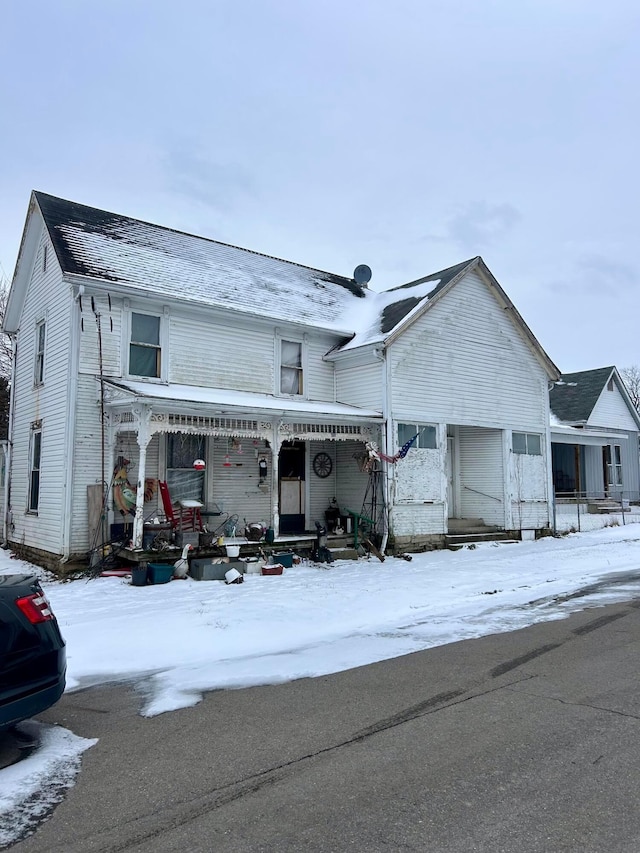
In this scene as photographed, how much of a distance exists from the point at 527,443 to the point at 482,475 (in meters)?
1.78

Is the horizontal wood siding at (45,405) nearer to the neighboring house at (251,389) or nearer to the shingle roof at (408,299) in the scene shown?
the neighboring house at (251,389)

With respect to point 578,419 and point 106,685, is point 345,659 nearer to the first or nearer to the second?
point 106,685

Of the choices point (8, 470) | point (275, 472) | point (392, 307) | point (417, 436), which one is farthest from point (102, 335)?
point (392, 307)

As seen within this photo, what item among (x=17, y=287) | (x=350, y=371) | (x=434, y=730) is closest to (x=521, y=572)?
(x=350, y=371)

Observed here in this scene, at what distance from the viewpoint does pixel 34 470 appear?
48.6ft

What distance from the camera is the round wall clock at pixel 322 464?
1714 centimetres

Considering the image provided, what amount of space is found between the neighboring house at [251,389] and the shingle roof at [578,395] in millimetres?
8403

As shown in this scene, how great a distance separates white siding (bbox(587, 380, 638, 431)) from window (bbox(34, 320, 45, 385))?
21.6m

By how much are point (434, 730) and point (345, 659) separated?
2287 mm

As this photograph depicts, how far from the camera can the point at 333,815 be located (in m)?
3.56

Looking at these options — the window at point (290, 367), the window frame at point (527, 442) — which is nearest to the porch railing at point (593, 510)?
the window frame at point (527, 442)

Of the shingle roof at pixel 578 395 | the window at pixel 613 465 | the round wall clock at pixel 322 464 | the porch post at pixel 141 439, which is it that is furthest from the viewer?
the shingle roof at pixel 578 395

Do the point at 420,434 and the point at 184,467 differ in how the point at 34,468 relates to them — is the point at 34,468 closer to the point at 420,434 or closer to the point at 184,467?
the point at 184,467

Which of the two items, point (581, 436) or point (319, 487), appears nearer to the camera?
point (319, 487)
